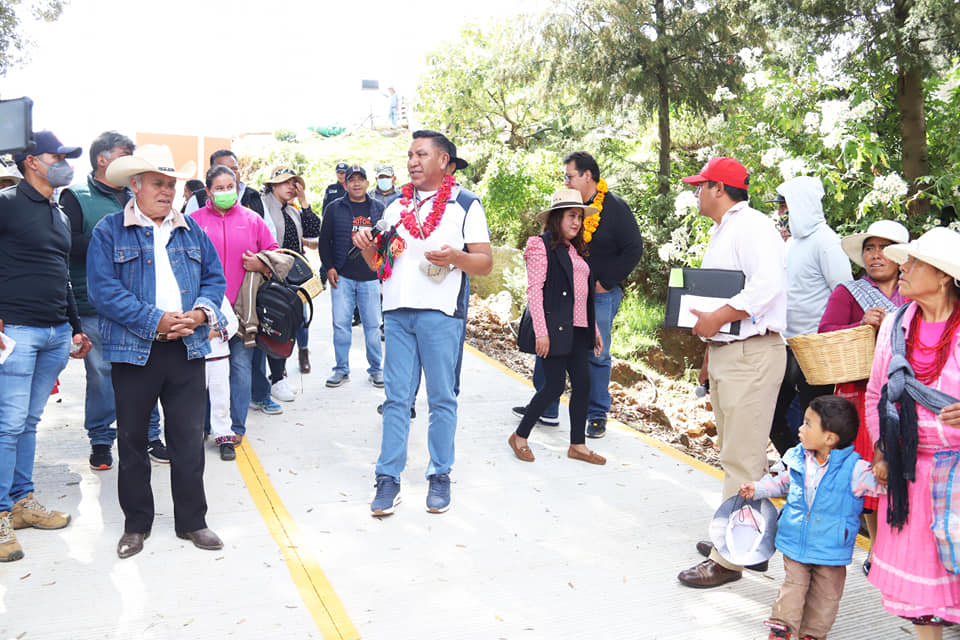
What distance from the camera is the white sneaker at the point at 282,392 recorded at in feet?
23.6

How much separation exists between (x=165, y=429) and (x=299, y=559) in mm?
1025

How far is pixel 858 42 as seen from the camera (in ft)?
30.5

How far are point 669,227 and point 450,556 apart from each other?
983cm

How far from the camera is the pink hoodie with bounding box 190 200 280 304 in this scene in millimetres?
5805

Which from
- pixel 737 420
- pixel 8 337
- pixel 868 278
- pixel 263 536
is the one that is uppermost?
pixel 868 278

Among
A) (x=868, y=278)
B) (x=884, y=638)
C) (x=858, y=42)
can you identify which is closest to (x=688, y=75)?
(x=858, y=42)

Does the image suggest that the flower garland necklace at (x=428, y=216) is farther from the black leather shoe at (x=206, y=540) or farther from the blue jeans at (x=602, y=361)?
the black leather shoe at (x=206, y=540)

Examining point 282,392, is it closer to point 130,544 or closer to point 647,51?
point 130,544

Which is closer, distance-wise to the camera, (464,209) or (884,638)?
(884,638)

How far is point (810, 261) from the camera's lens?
5004 mm

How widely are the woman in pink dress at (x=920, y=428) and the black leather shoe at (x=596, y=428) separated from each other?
319cm

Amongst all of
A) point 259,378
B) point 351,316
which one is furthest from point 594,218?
point 259,378

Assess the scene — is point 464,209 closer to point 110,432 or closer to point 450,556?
point 450,556

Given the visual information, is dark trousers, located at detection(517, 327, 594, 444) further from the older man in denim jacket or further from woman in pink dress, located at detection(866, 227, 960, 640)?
woman in pink dress, located at detection(866, 227, 960, 640)
